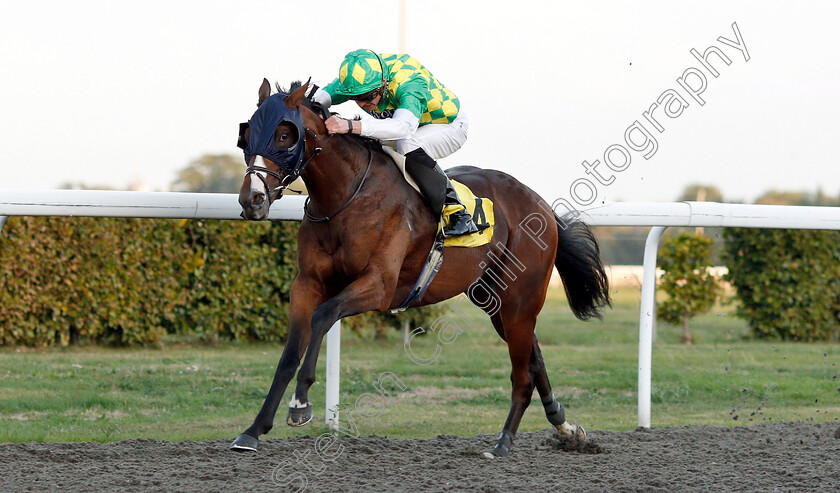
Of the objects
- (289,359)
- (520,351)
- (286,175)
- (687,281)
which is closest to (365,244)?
(286,175)

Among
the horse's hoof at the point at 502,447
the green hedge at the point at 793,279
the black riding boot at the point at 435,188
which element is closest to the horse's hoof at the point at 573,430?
the horse's hoof at the point at 502,447

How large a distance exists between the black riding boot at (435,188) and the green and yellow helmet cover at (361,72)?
0.38m

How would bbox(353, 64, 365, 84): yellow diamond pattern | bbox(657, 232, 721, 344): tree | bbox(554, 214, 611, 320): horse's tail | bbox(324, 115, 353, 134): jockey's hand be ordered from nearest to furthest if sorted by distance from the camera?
1. bbox(324, 115, 353, 134): jockey's hand
2. bbox(353, 64, 365, 84): yellow diamond pattern
3. bbox(554, 214, 611, 320): horse's tail
4. bbox(657, 232, 721, 344): tree

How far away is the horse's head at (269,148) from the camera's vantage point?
3.24 meters

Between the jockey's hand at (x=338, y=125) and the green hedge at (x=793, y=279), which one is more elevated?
the jockey's hand at (x=338, y=125)

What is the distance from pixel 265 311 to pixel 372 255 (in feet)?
17.7

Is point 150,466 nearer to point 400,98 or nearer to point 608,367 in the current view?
point 400,98

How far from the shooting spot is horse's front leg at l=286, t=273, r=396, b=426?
3336 mm

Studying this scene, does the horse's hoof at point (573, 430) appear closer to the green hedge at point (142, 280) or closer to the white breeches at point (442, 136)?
the white breeches at point (442, 136)

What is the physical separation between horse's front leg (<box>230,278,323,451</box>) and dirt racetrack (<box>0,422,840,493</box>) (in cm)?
19

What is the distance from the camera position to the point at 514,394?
14.8 ft

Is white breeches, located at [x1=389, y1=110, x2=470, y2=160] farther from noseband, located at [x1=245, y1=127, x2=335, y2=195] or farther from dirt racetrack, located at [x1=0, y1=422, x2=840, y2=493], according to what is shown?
dirt racetrack, located at [x1=0, y1=422, x2=840, y2=493]

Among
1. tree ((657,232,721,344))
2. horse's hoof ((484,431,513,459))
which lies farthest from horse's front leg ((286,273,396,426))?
tree ((657,232,721,344))

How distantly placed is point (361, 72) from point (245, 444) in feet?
5.60
